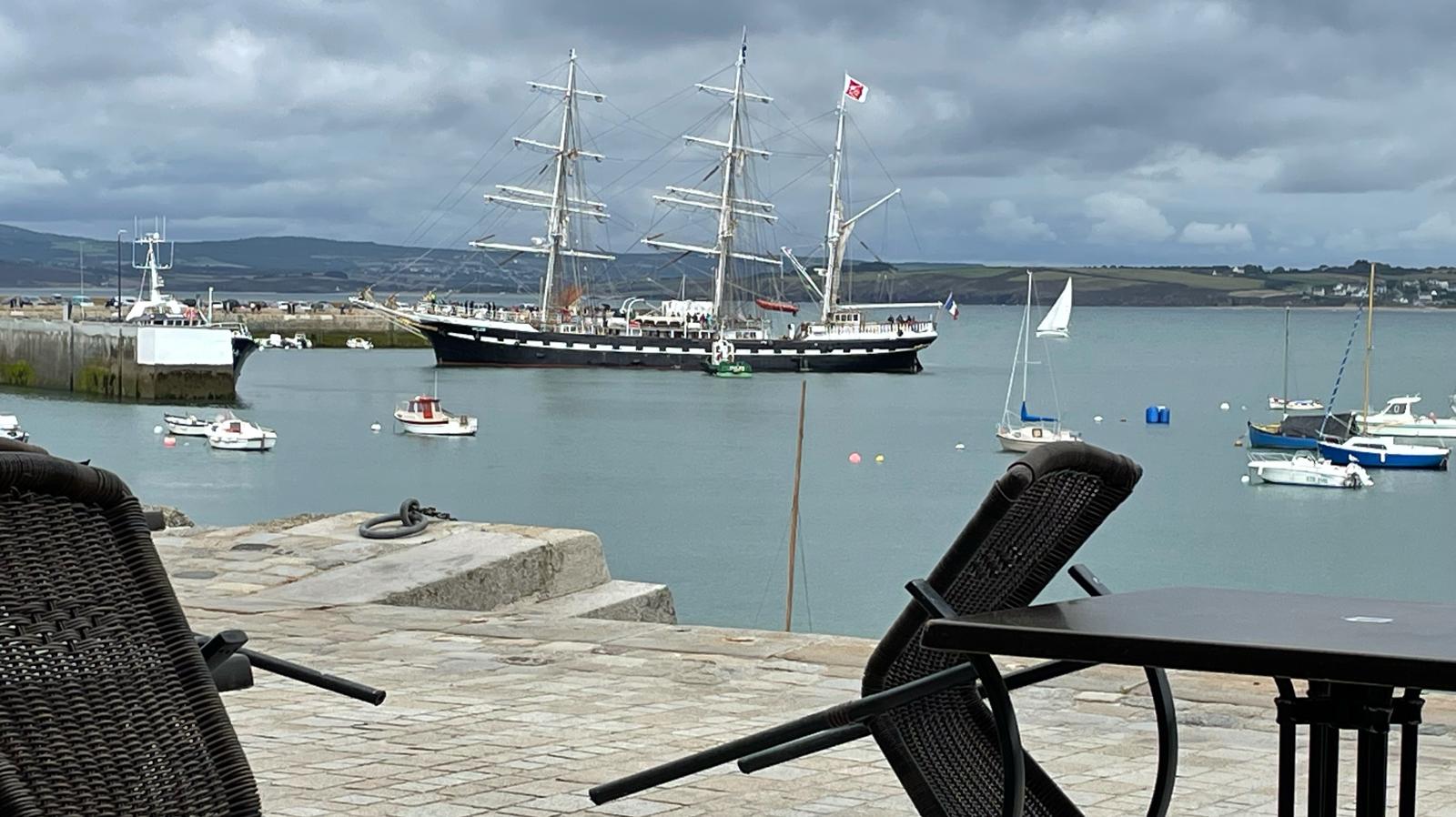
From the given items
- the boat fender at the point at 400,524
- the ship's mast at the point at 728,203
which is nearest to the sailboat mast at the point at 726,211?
the ship's mast at the point at 728,203

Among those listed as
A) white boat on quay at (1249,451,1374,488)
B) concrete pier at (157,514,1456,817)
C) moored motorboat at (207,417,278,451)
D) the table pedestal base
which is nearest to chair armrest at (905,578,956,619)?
the table pedestal base

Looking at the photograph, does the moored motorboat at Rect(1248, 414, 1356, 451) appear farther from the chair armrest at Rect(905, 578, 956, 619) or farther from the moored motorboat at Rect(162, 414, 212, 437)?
the chair armrest at Rect(905, 578, 956, 619)

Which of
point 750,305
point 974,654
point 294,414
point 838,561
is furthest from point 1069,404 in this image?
point 974,654

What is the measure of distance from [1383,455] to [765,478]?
15744mm

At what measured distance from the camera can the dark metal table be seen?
92.7 inches

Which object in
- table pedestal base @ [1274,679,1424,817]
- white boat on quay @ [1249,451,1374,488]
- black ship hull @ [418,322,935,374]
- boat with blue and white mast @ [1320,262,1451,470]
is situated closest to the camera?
table pedestal base @ [1274,679,1424,817]

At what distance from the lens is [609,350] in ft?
275

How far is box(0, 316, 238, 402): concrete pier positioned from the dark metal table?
59068mm

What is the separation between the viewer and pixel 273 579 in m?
8.10

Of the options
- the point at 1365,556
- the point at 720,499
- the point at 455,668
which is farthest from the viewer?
the point at 720,499

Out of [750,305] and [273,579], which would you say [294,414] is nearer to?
[750,305]

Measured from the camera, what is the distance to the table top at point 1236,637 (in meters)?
2.34

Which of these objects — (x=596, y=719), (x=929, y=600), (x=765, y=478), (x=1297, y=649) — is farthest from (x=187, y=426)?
(x=1297, y=649)

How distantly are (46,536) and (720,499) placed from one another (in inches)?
1359
